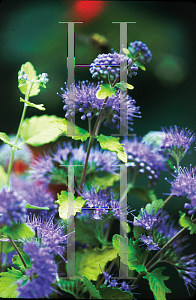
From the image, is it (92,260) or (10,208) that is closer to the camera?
(10,208)

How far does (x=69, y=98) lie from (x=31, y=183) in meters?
0.28

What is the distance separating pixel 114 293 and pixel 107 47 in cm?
64

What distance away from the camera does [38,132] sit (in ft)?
2.58

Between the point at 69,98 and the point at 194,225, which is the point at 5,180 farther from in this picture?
the point at 194,225

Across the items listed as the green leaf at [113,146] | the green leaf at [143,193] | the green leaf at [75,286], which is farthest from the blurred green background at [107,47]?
the green leaf at [75,286]

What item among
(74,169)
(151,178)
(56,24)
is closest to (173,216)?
(151,178)

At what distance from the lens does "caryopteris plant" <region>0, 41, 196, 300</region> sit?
1.84 ft

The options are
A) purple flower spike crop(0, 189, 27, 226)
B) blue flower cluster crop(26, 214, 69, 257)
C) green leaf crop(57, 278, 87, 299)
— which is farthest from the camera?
green leaf crop(57, 278, 87, 299)

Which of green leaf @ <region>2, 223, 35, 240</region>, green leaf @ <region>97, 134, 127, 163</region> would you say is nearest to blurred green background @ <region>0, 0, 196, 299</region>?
green leaf @ <region>97, 134, 127, 163</region>

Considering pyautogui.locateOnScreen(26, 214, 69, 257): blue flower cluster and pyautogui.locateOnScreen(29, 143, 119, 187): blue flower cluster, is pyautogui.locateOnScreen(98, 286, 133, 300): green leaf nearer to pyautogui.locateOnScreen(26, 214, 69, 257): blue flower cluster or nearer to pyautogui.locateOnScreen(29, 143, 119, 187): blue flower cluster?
pyautogui.locateOnScreen(26, 214, 69, 257): blue flower cluster

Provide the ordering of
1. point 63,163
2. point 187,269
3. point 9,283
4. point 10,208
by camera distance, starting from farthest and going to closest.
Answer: point 63,163 → point 187,269 → point 9,283 → point 10,208

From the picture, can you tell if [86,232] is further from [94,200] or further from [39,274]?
[39,274]

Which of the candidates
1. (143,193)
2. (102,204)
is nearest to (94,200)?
(102,204)

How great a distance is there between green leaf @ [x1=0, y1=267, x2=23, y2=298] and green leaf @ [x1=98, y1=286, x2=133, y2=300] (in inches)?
7.6
